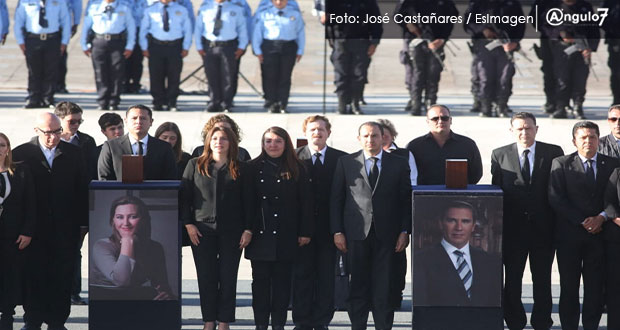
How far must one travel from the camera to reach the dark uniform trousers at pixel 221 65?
62.5 feet

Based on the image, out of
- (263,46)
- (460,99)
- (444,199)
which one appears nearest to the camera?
(444,199)

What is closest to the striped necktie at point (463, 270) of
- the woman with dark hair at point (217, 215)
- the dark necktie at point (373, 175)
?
the dark necktie at point (373, 175)

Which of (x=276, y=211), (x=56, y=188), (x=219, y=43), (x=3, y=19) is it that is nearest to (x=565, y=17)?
(x=219, y=43)

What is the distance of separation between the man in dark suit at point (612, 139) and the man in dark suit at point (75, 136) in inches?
175

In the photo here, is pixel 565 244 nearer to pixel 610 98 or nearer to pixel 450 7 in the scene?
pixel 450 7

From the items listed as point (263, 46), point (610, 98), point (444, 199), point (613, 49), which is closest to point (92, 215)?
point (444, 199)

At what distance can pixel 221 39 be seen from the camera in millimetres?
19016

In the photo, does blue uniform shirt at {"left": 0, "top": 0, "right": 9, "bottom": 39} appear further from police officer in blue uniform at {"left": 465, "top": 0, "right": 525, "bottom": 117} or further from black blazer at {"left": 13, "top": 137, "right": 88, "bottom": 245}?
black blazer at {"left": 13, "top": 137, "right": 88, "bottom": 245}

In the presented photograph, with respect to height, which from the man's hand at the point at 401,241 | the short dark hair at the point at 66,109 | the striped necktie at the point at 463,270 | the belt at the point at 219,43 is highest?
the belt at the point at 219,43

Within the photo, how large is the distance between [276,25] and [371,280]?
9.12 meters

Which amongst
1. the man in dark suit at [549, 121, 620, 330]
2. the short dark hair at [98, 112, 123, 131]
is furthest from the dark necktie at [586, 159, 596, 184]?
the short dark hair at [98, 112, 123, 131]

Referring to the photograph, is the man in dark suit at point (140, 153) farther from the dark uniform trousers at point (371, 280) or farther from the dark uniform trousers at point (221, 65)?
the dark uniform trousers at point (221, 65)

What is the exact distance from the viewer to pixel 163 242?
9930 mm

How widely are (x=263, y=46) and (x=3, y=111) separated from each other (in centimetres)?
395
